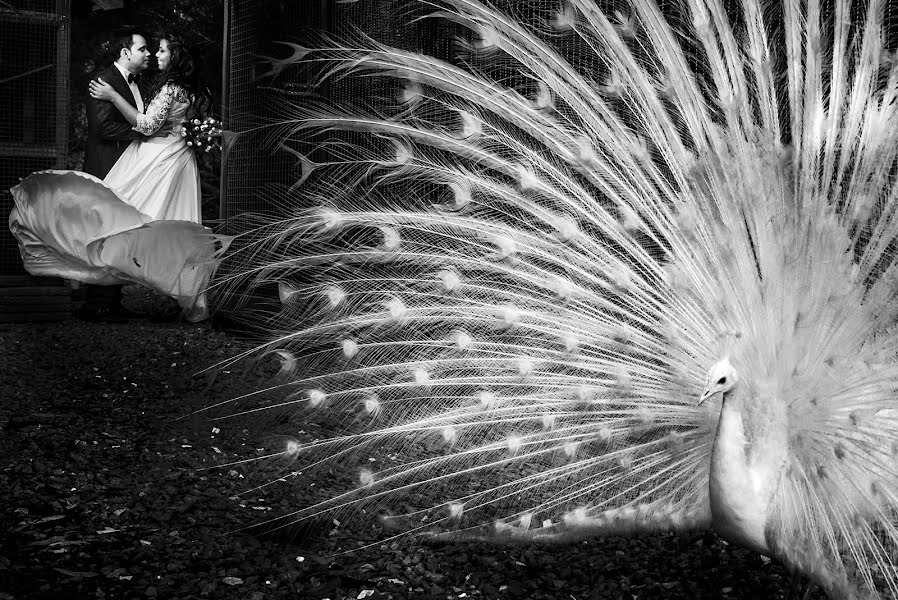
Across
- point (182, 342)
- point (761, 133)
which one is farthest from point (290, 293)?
point (182, 342)

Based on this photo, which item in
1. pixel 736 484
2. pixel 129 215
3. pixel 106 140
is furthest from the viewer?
pixel 106 140

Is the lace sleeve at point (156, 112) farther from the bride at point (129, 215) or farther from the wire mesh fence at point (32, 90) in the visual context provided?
the wire mesh fence at point (32, 90)

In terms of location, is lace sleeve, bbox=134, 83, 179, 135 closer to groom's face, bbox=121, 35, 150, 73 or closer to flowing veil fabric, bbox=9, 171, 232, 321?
groom's face, bbox=121, 35, 150, 73

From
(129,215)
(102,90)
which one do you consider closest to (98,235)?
(129,215)

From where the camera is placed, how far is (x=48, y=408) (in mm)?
5887

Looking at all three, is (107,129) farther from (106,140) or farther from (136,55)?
(136,55)

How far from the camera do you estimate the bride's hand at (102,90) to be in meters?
8.83

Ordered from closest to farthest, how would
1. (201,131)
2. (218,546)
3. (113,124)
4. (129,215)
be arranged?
(218,546) < (129,215) < (113,124) < (201,131)

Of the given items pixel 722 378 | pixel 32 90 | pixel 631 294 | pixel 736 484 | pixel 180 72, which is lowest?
pixel 736 484

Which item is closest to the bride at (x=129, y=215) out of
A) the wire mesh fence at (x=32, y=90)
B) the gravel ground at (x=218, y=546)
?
the wire mesh fence at (x=32, y=90)

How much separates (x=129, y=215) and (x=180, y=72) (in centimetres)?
147

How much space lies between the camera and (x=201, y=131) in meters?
9.66

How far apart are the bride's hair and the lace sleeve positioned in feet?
0.26

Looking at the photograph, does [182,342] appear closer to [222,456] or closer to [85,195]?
[85,195]
